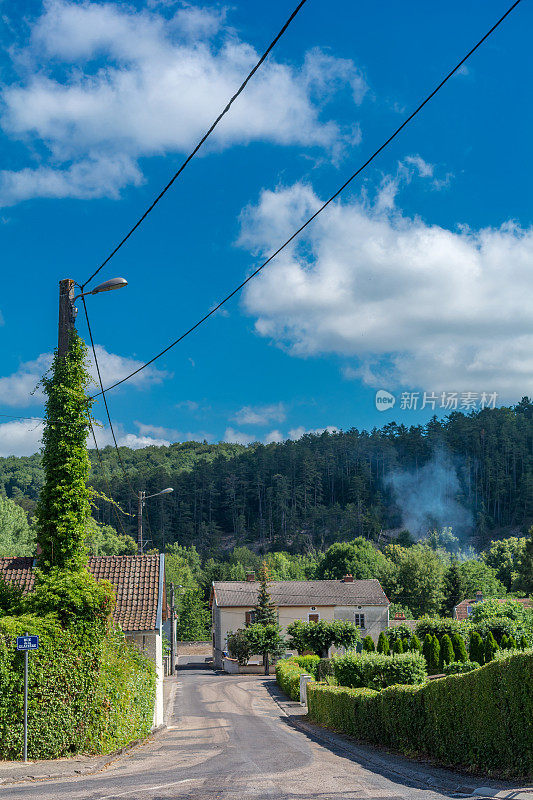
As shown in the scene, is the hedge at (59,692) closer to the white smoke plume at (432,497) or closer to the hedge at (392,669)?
the hedge at (392,669)

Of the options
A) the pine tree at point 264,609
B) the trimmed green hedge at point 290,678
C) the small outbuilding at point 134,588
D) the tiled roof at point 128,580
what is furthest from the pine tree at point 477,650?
the tiled roof at point 128,580

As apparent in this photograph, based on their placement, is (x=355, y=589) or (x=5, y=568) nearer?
(x=5, y=568)

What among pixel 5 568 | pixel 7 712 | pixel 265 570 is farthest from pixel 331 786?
pixel 265 570

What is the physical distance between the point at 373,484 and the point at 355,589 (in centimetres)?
10666

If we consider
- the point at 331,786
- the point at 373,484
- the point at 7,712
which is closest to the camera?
the point at 331,786

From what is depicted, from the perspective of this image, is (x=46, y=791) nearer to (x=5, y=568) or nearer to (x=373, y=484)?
(x=5, y=568)

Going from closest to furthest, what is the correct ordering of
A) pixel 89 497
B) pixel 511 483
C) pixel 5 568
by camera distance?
pixel 89 497, pixel 5 568, pixel 511 483

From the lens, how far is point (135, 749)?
1598 centimetres

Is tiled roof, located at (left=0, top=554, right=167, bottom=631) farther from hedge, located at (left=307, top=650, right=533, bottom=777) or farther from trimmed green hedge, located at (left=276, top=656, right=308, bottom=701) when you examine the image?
trimmed green hedge, located at (left=276, top=656, right=308, bottom=701)

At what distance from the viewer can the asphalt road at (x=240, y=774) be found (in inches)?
361

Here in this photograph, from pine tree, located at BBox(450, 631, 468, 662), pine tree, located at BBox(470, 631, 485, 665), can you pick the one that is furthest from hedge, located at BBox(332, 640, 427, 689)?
pine tree, located at BBox(450, 631, 468, 662)

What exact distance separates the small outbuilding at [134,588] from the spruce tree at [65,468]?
426cm

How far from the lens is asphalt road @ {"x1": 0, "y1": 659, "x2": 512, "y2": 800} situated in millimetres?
9164

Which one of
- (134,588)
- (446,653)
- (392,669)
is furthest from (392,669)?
(446,653)
